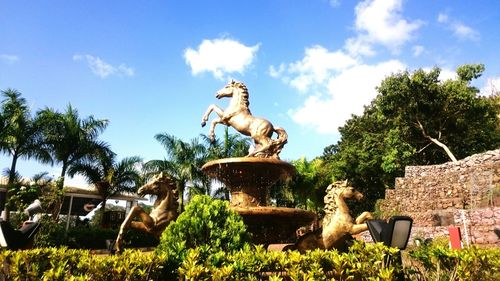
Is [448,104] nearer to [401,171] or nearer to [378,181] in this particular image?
[401,171]

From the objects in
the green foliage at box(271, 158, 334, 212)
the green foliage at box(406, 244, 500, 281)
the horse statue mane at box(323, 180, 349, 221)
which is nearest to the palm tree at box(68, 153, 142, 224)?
the green foliage at box(271, 158, 334, 212)

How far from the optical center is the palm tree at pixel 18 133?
2209cm

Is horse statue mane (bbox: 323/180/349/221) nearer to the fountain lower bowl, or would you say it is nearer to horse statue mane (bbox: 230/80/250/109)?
the fountain lower bowl

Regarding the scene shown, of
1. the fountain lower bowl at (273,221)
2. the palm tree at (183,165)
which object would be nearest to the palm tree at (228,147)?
the palm tree at (183,165)

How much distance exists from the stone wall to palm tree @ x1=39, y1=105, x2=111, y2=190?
1821 cm

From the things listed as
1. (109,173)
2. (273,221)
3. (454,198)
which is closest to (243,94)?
(273,221)

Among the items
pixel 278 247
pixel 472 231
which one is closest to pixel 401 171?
pixel 472 231

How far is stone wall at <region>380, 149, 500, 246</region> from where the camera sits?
530 inches

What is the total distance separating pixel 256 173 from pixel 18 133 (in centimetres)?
1935

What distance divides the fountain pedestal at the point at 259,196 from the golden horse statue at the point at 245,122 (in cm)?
62

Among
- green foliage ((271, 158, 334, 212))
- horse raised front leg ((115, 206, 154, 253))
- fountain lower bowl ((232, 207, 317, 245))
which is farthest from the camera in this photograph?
green foliage ((271, 158, 334, 212))

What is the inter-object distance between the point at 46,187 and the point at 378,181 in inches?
922

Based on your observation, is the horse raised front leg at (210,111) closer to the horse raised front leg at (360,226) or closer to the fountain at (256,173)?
the fountain at (256,173)

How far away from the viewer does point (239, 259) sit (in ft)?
12.1
